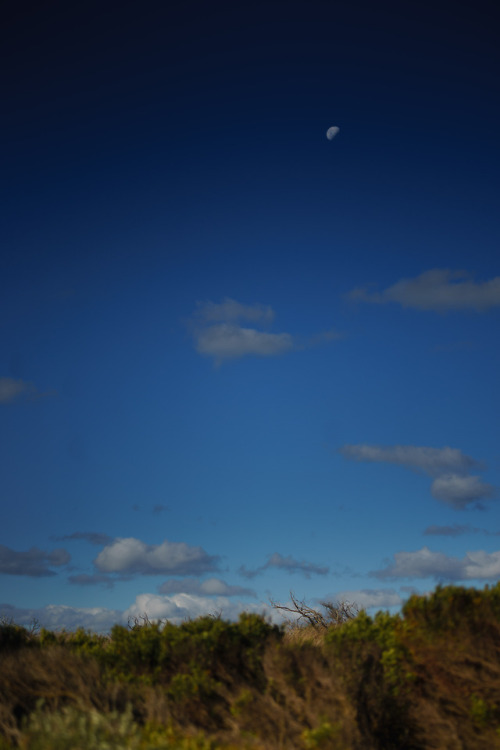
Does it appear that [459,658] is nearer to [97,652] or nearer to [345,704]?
[345,704]

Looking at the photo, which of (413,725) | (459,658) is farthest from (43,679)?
(459,658)

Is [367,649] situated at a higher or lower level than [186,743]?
higher

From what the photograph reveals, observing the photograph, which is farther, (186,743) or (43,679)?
(43,679)

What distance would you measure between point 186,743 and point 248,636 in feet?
12.8

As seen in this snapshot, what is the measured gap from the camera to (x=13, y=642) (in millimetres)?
18016

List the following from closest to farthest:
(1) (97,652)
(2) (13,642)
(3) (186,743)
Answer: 1. (3) (186,743)
2. (1) (97,652)
3. (2) (13,642)

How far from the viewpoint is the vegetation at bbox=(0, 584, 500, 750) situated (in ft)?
37.8

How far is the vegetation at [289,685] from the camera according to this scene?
11508 millimetres

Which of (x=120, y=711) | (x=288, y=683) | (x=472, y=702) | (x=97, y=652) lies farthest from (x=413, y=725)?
(x=97, y=652)

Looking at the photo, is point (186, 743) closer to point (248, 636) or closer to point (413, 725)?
point (248, 636)

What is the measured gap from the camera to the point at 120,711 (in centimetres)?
1245

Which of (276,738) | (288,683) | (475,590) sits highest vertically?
(475,590)

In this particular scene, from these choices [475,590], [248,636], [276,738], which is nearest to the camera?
[276,738]

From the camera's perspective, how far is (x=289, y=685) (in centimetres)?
1239
